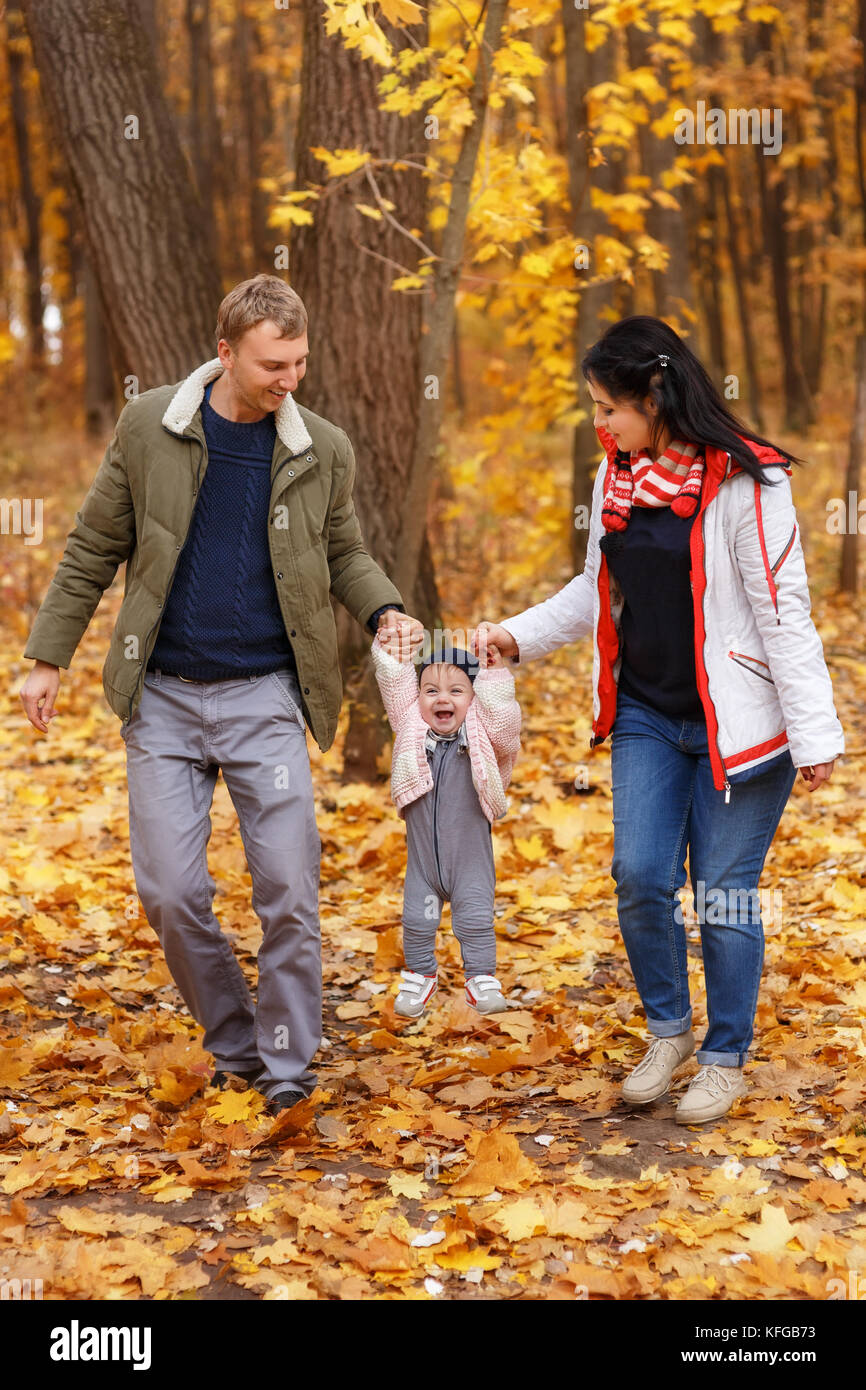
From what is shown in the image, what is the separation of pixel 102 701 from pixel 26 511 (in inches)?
244

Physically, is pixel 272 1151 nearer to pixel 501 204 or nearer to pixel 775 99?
pixel 501 204

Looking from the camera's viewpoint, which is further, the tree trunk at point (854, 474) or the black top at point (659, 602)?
the tree trunk at point (854, 474)

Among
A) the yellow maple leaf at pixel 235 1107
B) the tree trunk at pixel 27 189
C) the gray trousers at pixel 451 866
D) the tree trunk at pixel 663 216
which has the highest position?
the tree trunk at pixel 27 189

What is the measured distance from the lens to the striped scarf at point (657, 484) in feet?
12.2

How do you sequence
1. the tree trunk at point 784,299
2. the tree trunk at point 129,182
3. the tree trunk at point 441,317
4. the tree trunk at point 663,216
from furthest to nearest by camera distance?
the tree trunk at point 784,299
the tree trunk at point 663,216
the tree trunk at point 129,182
the tree trunk at point 441,317

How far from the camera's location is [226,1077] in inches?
168

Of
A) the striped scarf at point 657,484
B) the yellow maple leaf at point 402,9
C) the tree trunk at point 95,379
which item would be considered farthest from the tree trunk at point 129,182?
the tree trunk at point 95,379

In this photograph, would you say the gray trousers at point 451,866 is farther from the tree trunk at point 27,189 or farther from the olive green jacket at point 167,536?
the tree trunk at point 27,189

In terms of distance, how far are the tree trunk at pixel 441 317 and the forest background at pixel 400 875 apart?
2 centimetres

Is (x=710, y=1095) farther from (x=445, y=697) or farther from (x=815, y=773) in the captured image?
(x=445, y=697)

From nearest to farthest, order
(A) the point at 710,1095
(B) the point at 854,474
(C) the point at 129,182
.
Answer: (A) the point at 710,1095 < (C) the point at 129,182 < (B) the point at 854,474

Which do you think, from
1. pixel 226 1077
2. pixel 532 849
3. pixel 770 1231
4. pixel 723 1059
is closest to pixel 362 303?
pixel 532 849

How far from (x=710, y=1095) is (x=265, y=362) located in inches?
95.1

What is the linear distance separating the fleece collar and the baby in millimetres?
655
